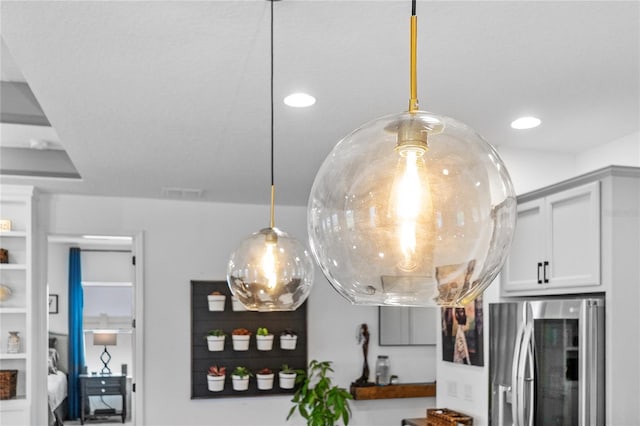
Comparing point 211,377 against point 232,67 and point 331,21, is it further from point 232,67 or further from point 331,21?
point 331,21

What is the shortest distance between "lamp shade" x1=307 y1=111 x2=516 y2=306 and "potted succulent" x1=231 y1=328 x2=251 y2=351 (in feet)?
16.6

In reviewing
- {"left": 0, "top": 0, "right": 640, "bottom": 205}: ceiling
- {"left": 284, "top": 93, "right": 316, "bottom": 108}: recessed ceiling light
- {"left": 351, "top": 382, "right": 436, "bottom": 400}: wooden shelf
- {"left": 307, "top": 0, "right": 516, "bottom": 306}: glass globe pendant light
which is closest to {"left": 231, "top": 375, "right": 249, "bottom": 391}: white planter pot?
{"left": 351, "top": 382, "right": 436, "bottom": 400}: wooden shelf

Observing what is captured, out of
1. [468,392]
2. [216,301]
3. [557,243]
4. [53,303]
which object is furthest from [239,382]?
[53,303]

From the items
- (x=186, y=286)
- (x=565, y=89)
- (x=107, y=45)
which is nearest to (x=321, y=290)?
(x=186, y=286)

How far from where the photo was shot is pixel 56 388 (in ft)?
25.4

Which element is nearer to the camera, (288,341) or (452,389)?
(452,389)

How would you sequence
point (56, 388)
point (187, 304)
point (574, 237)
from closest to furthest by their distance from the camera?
1. point (574, 237)
2. point (187, 304)
3. point (56, 388)

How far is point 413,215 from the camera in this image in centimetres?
93

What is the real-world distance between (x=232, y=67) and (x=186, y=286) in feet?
11.5

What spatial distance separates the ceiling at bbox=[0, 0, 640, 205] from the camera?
2.18 meters

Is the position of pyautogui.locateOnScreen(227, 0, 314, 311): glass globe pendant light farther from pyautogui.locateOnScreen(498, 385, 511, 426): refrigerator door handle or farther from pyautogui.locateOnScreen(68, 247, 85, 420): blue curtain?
pyautogui.locateOnScreen(68, 247, 85, 420): blue curtain

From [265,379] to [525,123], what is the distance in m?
3.39

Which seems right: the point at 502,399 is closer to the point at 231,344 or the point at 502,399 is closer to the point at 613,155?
the point at 613,155

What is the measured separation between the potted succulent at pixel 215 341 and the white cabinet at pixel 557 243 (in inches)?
107
